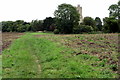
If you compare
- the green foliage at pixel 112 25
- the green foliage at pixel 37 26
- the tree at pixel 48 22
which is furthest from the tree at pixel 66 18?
the green foliage at pixel 37 26

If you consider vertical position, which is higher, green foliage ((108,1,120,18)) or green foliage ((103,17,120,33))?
green foliage ((108,1,120,18))

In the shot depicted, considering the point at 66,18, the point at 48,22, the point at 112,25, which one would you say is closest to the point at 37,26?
the point at 48,22

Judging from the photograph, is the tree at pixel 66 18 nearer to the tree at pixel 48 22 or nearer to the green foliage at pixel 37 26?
the tree at pixel 48 22

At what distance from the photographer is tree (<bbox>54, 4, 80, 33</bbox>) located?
77.6 meters

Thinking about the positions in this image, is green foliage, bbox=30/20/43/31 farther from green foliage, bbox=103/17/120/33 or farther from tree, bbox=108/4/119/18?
green foliage, bbox=103/17/120/33

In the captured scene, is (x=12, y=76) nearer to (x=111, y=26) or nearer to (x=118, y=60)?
(x=118, y=60)

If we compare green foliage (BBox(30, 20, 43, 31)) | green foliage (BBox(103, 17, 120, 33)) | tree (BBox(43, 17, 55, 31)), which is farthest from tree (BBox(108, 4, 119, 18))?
green foliage (BBox(30, 20, 43, 31))

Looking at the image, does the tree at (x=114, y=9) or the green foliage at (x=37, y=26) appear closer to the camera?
the tree at (x=114, y=9)

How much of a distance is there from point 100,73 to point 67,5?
74.6 m

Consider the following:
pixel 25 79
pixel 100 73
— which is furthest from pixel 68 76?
pixel 25 79

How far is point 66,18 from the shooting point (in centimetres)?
7844

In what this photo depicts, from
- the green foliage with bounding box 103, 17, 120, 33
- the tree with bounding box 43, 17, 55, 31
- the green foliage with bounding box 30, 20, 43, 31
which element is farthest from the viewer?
the green foliage with bounding box 30, 20, 43, 31

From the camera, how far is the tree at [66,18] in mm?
77562

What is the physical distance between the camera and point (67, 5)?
81.2 m
